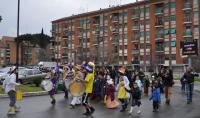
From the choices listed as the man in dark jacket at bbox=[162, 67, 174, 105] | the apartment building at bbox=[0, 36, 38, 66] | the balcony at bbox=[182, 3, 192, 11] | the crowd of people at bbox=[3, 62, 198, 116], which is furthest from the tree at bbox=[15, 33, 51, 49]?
the man in dark jacket at bbox=[162, 67, 174, 105]

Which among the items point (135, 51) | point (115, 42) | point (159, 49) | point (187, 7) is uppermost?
point (187, 7)

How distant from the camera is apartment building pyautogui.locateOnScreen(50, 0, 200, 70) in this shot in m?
83.6

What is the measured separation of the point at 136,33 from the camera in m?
92.7

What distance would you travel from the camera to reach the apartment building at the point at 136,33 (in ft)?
274

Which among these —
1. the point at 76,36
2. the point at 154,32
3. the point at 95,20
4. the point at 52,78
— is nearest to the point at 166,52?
the point at 154,32

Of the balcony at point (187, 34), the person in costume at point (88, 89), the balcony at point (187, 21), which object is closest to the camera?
the person in costume at point (88, 89)

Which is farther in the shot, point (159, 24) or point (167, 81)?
point (159, 24)

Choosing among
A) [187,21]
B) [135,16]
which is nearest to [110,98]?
[187,21]

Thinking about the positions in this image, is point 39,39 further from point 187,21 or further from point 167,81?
point 167,81

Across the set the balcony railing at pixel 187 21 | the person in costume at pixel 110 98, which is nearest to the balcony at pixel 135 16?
the balcony railing at pixel 187 21

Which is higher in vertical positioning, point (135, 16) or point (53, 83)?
point (135, 16)

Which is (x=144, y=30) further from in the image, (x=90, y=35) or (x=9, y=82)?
(x=9, y=82)

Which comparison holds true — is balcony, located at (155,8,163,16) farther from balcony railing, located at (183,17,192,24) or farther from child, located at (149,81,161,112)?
child, located at (149,81,161,112)

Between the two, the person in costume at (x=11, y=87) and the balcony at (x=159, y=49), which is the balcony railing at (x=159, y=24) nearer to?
the balcony at (x=159, y=49)
